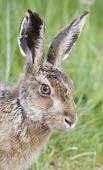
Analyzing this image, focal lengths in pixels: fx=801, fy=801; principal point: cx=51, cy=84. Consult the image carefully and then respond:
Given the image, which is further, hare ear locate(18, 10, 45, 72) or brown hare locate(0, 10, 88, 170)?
hare ear locate(18, 10, 45, 72)

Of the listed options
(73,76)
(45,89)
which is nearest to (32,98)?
(45,89)

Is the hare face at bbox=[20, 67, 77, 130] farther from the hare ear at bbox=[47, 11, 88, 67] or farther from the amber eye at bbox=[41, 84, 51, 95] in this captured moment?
the hare ear at bbox=[47, 11, 88, 67]

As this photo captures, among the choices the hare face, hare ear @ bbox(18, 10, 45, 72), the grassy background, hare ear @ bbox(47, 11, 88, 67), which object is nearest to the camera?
the hare face

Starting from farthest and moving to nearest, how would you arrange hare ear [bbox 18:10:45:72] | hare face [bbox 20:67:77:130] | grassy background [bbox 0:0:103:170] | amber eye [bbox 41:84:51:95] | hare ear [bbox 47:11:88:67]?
grassy background [bbox 0:0:103:170], hare ear [bbox 47:11:88:67], hare ear [bbox 18:10:45:72], amber eye [bbox 41:84:51:95], hare face [bbox 20:67:77:130]

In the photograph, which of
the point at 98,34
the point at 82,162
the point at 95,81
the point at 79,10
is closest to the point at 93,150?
the point at 82,162

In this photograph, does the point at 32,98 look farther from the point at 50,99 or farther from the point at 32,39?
the point at 32,39

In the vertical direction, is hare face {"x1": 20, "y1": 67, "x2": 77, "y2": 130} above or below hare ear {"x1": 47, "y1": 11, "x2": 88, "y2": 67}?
below

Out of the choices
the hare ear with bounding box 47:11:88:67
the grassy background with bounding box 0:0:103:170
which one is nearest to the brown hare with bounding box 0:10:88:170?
the hare ear with bounding box 47:11:88:67

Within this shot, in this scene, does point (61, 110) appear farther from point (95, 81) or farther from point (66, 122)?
point (95, 81)
